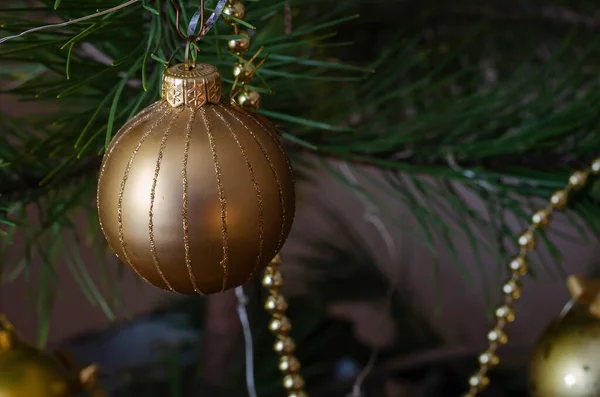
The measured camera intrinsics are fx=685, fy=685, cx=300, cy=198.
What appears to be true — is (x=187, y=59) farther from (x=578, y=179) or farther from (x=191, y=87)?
(x=578, y=179)

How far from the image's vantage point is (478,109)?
0.36 meters

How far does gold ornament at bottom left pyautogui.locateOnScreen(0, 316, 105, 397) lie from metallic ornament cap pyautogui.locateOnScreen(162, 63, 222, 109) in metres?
0.13

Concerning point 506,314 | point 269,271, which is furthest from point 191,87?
point 506,314

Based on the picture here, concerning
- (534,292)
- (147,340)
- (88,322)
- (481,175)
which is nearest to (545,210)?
(481,175)

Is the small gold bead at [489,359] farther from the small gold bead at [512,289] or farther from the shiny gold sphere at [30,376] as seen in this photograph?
the shiny gold sphere at [30,376]

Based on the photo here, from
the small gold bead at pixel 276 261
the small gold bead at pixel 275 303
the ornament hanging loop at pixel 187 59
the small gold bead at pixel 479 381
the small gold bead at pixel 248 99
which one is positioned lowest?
the small gold bead at pixel 479 381

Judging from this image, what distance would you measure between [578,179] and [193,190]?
0.21m

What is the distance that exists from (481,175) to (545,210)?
35 millimetres

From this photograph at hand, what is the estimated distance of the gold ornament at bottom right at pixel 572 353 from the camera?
0.97 feet

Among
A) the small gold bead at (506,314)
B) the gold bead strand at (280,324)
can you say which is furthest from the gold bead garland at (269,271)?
the small gold bead at (506,314)

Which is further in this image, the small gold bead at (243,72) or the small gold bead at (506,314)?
the small gold bead at (506,314)

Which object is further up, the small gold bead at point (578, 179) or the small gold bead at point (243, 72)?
the small gold bead at point (243, 72)

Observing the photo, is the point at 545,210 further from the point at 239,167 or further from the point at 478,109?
the point at 239,167

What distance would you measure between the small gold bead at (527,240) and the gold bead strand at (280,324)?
122 mm
